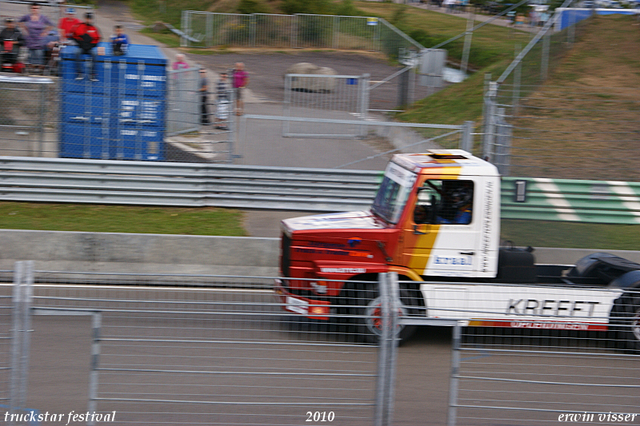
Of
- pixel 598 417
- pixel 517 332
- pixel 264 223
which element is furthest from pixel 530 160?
pixel 598 417

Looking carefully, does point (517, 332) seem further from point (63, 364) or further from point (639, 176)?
point (639, 176)

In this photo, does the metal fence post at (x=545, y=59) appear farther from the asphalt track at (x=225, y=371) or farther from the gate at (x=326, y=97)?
the asphalt track at (x=225, y=371)

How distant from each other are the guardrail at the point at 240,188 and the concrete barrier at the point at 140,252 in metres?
2.63

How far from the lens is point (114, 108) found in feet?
43.4

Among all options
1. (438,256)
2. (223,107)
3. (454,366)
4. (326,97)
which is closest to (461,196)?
(438,256)

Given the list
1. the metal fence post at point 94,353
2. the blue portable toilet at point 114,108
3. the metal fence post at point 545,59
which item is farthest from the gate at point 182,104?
the metal fence post at point 545,59

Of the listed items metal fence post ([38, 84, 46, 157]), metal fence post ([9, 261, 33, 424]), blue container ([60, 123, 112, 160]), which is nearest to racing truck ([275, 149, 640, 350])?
metal fence post ([9, 261, 33, 424])

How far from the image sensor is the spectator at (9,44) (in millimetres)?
15945

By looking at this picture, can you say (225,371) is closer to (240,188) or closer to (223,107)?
(240,188)

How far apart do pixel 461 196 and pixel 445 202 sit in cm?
20

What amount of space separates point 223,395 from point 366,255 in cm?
288

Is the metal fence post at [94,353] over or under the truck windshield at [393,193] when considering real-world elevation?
under

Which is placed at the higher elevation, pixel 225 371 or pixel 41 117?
pixel 41 117

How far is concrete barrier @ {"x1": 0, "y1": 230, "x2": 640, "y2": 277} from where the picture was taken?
369 inches
